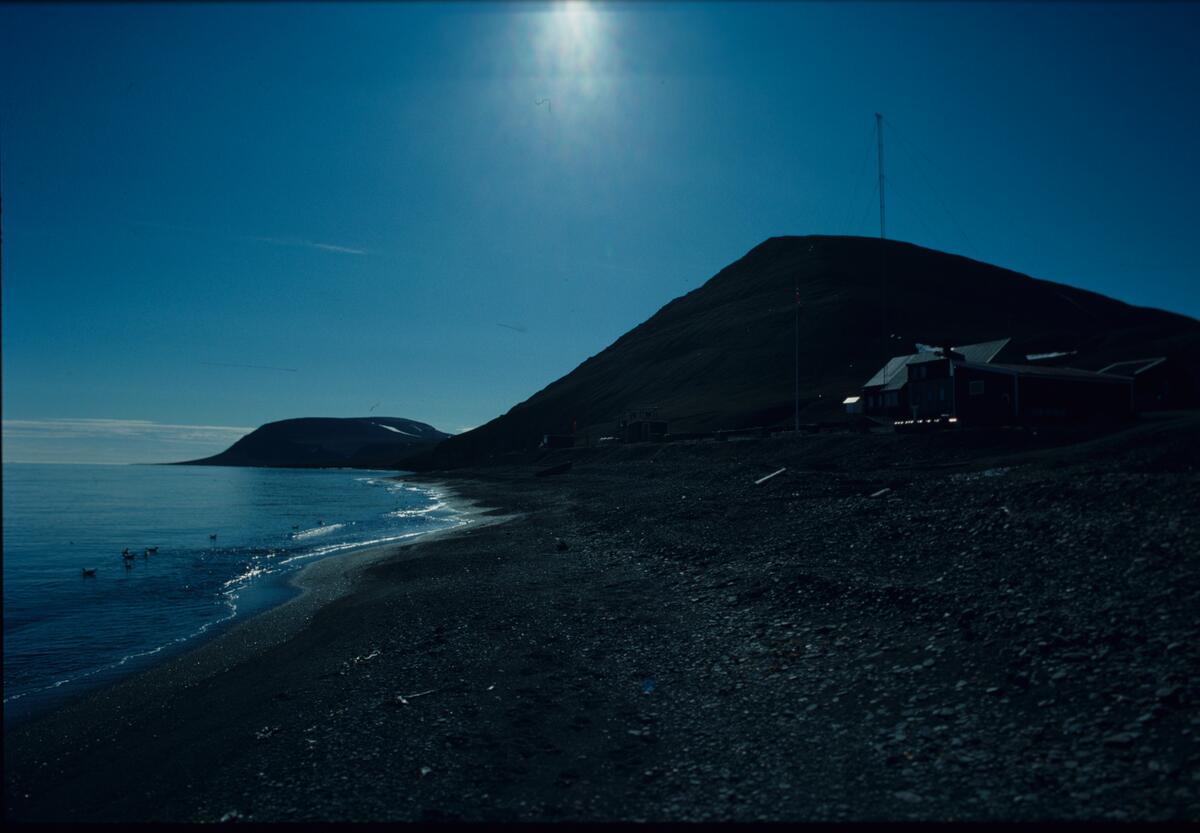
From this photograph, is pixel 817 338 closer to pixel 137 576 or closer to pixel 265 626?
pixel 137 576

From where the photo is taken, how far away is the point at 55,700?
13.7 metres

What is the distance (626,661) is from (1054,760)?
642cm

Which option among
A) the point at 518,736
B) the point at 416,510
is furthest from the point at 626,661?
the point at 416,510

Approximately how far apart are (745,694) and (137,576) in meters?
26.6

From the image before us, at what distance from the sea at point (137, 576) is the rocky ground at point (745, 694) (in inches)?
108

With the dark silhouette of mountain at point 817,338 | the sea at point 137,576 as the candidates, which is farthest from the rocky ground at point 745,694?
the dark silhouette of mountain at point 817,338

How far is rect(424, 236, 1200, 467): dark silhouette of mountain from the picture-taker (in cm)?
10788

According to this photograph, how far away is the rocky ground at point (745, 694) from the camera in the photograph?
7438 mm

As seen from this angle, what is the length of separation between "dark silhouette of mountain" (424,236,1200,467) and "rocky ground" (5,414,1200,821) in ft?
244

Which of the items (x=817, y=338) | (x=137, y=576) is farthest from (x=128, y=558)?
(x=817, y=338)

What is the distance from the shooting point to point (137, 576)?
27672 mm

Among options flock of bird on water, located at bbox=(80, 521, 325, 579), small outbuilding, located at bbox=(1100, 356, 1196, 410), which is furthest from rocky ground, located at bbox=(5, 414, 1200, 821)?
small outbuilding, located at bbox=(1100, 356, 1196, 410)

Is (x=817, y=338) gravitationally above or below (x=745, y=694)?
above

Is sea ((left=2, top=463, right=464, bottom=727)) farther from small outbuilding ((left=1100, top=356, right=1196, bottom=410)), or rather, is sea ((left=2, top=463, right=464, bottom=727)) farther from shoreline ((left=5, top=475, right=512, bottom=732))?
small outbuilding ((left=1100, top=356, right=1196, bottom=410))
